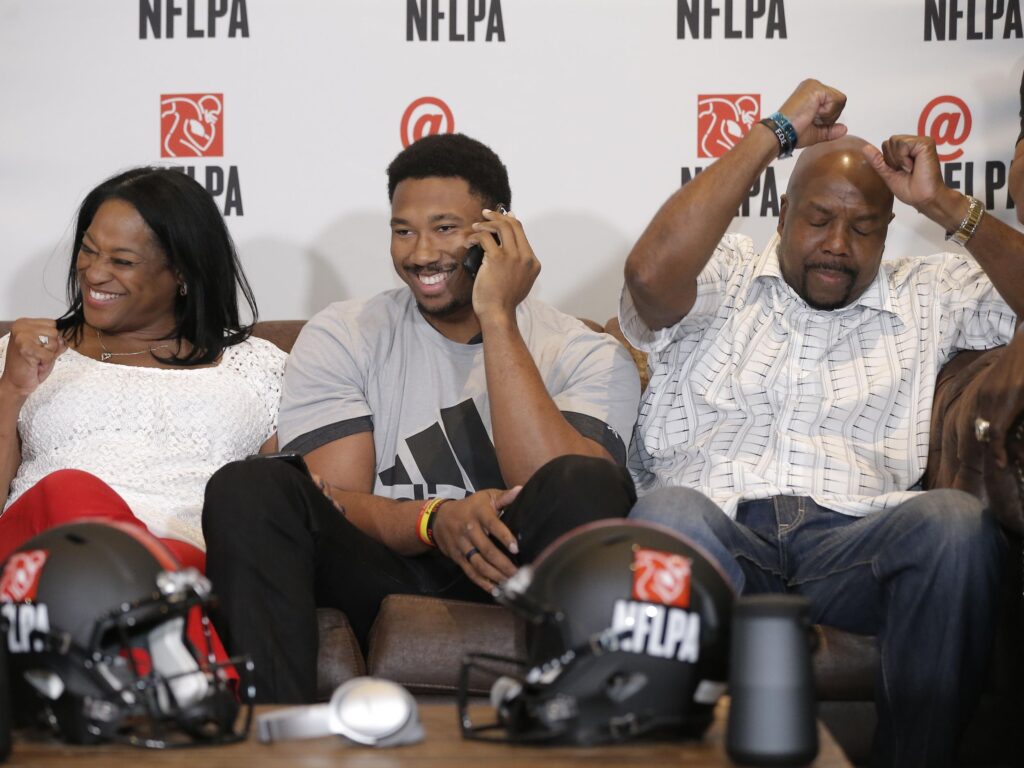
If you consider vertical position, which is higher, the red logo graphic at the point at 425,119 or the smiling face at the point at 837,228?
the red logo graphic at the point at 425,119

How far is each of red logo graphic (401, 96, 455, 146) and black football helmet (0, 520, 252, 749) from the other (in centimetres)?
191

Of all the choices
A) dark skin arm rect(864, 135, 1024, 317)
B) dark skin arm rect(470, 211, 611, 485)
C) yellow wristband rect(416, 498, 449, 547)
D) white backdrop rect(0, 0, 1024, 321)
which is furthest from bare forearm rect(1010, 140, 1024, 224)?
yellow wristband rect(416, 498, 449, 547)

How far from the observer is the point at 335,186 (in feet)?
10.1

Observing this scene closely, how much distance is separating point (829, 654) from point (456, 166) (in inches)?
43.7

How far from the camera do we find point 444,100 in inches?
121

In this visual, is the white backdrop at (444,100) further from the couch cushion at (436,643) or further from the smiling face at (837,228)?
the couch cushion at (436,643)

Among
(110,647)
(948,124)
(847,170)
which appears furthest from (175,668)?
(948,124)

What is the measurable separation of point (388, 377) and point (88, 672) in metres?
1.17

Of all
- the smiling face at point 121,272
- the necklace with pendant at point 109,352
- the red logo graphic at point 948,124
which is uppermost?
the red logo graphic at point 948,124

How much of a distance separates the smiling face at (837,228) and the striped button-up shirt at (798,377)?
44 mm

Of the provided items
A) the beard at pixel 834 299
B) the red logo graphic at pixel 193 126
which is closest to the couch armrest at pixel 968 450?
the beard at pixel 834 299

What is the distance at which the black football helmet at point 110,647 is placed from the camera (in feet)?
4.12

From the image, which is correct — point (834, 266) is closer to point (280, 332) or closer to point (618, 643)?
point (280, 332)

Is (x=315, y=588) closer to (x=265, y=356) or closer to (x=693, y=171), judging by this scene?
(x=265, y=356)
